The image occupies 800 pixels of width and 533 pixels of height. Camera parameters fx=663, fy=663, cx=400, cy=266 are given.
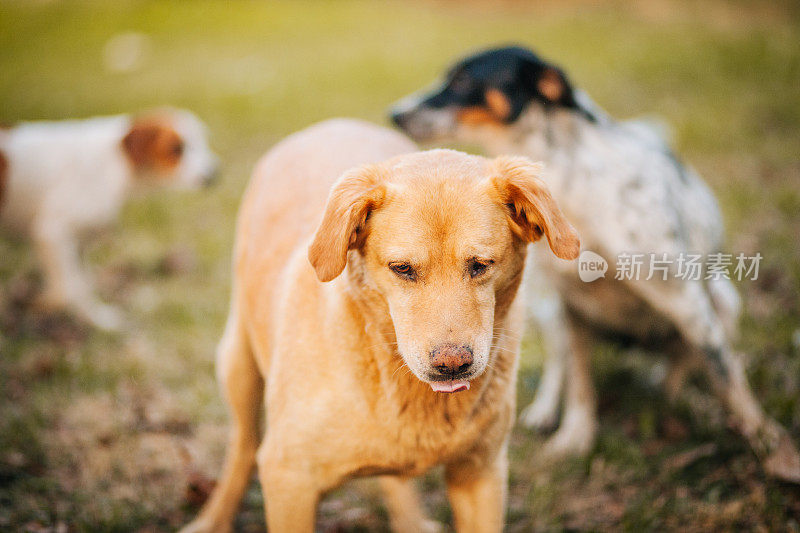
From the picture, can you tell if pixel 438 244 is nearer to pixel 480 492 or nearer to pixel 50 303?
pixel 480 492

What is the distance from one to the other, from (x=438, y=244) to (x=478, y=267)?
14 centimetres

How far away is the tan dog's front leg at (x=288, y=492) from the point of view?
211cm

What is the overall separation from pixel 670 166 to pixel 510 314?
1.87 metres

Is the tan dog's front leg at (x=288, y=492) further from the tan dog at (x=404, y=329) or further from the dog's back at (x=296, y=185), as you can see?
the dog's back at (x=296, y=185)

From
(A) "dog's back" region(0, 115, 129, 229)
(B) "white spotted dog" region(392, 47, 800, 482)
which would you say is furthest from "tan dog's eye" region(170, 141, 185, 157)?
(B) "white spotted dog" region(392, 47, 800, 482)

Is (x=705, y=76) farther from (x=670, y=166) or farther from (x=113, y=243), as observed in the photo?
(x=113, y=243)

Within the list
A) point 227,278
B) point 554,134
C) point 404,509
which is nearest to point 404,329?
point 404,509

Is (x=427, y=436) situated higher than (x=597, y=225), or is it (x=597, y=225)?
(x=597, y=225)

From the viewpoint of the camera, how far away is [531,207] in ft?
6.41

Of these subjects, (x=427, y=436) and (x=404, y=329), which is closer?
(x=404, y=329)

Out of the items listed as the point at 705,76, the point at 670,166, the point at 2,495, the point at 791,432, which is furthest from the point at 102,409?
the point at 705,76

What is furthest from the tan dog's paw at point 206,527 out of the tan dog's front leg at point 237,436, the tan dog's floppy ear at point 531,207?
the tan dog's floppy ear at point 531,207

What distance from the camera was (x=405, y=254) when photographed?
1.90 metres

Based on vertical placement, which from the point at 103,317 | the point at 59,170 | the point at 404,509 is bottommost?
the point at 404,509
